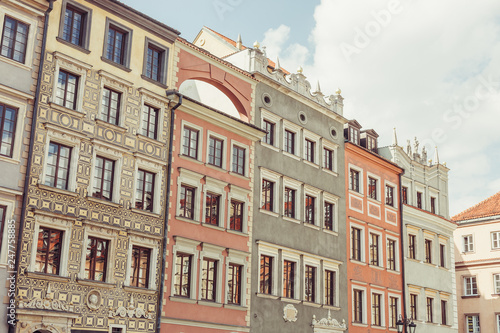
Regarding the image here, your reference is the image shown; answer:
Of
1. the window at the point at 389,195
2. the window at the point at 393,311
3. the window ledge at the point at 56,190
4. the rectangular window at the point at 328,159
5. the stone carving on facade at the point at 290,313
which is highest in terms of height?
the rectangular window at the point at 328,159

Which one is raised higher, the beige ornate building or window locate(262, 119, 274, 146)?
window locate(262, 119, 274, 146)

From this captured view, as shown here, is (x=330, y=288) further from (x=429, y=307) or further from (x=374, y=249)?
(x=429, y=307)

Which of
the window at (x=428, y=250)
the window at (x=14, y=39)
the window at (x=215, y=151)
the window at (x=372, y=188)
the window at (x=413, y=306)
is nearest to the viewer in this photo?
the window at (x=14, y=39)

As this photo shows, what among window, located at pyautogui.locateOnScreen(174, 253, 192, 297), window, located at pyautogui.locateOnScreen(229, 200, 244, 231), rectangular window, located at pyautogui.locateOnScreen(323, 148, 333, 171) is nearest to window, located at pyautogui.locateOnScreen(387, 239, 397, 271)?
rectangular window, located at pyautogui.locateOnScreen(323, 148, 333, 171)

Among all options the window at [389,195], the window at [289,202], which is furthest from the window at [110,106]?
the window at [389,195]

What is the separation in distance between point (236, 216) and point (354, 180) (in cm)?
1088

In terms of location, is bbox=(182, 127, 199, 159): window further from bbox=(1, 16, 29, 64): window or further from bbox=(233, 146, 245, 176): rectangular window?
bbox=(1, 16, 29, 64): window

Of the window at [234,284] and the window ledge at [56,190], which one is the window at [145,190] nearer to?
the window ledge at [56,190]

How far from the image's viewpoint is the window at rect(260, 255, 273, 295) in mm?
30484

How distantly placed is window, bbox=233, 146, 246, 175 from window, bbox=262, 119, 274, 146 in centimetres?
196

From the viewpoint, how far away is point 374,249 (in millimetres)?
38625

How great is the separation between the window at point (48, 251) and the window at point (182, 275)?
5479 mm

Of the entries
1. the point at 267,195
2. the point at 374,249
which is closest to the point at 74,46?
the point at 267,195

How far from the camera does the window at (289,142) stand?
33875 millimetres
